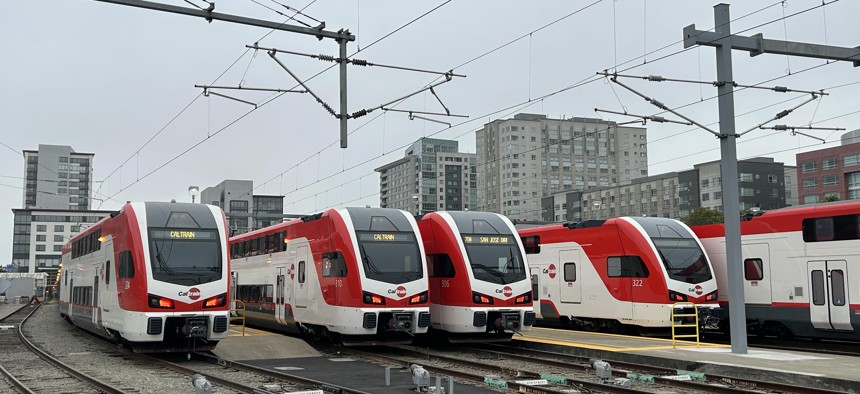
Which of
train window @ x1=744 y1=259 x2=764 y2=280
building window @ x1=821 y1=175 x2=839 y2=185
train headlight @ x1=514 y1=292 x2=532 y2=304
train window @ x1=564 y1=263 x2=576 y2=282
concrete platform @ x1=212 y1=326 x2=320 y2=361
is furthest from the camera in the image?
building window @ x1=821 y1=175 x2=839 y2=185

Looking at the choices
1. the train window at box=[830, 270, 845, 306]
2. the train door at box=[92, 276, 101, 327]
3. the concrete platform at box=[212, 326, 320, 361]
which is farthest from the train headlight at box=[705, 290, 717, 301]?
the train door at box=[92, 276, 101, 327]

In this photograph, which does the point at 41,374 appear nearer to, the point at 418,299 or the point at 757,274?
the point at 418,299

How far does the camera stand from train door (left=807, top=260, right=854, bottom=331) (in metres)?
18.2

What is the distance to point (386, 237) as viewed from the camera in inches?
747

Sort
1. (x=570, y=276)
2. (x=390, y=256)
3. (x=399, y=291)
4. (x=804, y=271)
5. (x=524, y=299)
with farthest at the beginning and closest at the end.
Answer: (x=570, y=276) < (x=524, y=299) < (x=804, y=271) < (x=390, y=256) < (x=399, y=291)

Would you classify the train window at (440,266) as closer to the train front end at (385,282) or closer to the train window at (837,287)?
the train front end at (385,282)

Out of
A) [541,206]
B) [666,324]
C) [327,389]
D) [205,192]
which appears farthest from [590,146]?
[327,389]

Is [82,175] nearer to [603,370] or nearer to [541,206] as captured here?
[541,206]

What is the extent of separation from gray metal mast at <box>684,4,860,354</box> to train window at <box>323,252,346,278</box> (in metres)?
8.48

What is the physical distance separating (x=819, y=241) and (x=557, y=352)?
22.0 feet

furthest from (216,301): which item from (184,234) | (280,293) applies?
(280,293)

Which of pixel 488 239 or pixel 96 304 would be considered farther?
pixel 96 304

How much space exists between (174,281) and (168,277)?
0.15m

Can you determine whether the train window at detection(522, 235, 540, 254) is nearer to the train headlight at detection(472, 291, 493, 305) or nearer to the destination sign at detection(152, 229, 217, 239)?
the train headlight at detection(472, 291, 493, 305)
